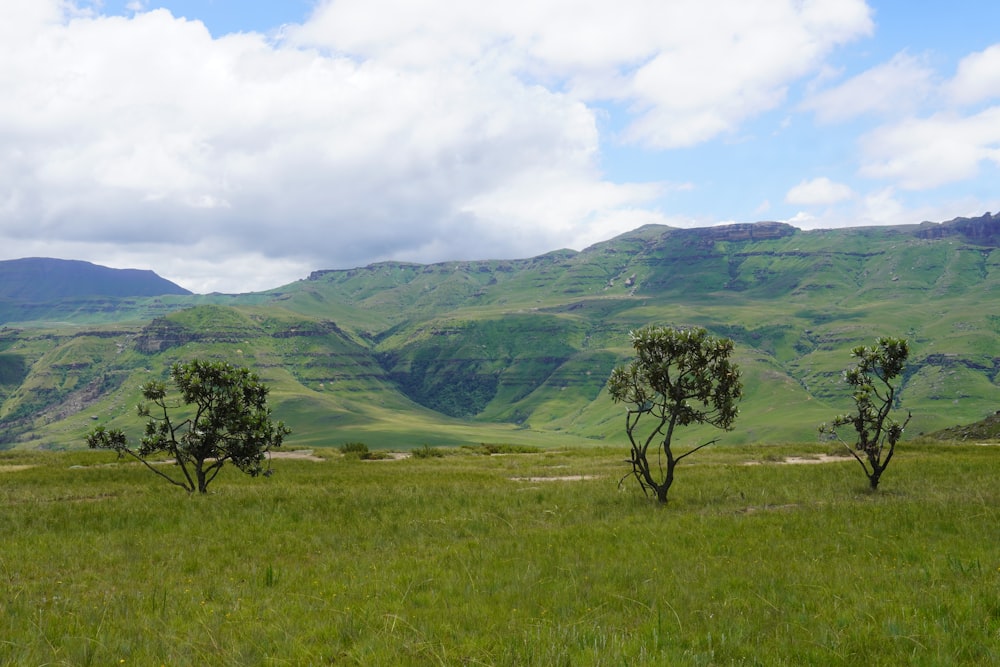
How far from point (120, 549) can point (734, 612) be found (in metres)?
16.7

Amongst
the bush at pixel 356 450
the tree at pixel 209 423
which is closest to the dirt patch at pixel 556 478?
the tree at pixel 209 423

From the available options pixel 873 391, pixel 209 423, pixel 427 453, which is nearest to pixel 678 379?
pixel 873 391

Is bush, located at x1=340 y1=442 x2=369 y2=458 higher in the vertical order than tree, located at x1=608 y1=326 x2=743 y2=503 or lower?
lower

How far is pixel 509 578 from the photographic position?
44.0ft

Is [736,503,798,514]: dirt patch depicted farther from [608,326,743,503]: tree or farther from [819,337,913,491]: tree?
[819,337,913,491]: tree

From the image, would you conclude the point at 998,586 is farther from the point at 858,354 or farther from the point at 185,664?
the point at 858,354

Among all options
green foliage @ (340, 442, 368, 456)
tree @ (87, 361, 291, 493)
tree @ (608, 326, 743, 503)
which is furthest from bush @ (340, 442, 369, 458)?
tree @ (608, 326, 743, 503)

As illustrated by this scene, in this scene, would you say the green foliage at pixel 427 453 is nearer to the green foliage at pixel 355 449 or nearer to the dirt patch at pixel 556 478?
the green foliage at pixel 355 449

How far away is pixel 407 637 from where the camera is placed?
980 cm

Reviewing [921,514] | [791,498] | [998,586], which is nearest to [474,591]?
[998,586]

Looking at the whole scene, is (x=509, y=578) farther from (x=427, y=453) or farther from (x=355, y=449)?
(x=355, y=449)

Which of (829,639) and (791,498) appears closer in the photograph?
(829,639)

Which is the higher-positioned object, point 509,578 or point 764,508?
point 509,578

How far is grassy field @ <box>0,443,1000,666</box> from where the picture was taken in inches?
369
